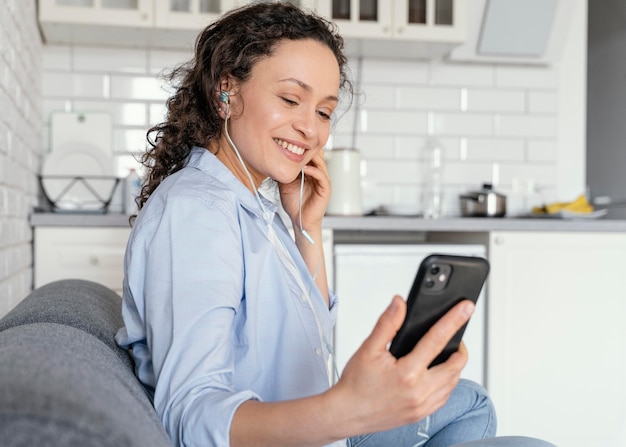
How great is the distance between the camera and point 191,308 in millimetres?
849

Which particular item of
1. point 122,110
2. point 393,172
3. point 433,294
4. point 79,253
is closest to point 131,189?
point 122,110

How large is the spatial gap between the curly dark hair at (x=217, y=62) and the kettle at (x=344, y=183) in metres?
1.55

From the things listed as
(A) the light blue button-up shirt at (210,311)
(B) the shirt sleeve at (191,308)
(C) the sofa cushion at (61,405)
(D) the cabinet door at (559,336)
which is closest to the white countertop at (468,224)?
(D) the cabinet door at (559,336)

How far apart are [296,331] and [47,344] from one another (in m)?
0.40

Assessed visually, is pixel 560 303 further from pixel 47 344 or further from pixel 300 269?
pixel 47 344

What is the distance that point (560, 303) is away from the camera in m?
2.75

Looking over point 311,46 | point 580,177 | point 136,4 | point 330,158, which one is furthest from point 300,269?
point 580,177

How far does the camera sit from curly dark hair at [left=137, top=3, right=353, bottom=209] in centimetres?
116

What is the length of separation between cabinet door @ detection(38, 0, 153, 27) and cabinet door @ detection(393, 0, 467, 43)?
969 millimetres

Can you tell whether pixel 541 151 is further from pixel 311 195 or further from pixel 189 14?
pixel 311 195

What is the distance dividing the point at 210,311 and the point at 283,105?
41 centimetres

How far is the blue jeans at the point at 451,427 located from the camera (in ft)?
4.30

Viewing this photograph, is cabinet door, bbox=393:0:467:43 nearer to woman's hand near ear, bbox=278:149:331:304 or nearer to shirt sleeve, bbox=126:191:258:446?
woman's hand near ear, bbox=278:149:331:304

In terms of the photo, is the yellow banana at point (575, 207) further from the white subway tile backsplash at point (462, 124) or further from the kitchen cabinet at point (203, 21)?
the kitchen cabinet at point (203, 21)
